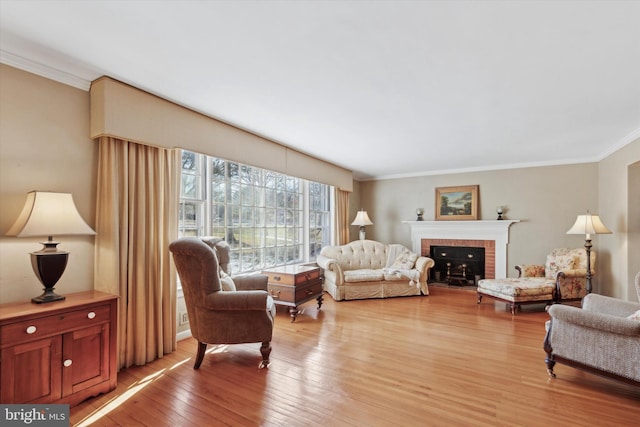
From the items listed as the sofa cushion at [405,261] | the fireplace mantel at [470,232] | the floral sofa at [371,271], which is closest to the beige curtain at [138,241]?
the floral sofa at [371,271]

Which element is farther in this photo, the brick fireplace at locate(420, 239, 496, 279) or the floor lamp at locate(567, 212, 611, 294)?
the brick fireplace at locate(420, 239, 496, 279)

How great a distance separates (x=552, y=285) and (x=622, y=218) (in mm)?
1307

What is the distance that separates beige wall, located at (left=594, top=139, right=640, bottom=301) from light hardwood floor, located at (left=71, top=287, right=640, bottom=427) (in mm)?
1893

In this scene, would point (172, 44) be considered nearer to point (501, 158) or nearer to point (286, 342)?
point (286, 342)

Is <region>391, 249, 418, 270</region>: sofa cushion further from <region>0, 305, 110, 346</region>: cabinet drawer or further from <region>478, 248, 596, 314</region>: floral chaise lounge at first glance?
<region>0, 305, 110, 346</region>: cabinet drawer

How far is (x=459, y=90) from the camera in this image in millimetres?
Result: 2656

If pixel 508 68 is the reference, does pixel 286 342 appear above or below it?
below

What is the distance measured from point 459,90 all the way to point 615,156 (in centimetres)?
370

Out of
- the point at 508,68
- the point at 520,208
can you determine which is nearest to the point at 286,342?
the point at 508,68

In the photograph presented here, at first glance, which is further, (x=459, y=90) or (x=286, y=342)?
(x=286, y=342)

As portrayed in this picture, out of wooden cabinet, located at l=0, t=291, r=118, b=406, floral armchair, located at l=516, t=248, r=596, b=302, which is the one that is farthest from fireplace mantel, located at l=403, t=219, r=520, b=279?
wooden cabinet, located at l=0, t=291, r=118, b=406

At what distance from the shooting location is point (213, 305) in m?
2.58

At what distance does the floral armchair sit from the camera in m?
4.51

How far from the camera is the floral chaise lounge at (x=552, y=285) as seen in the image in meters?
4.38
